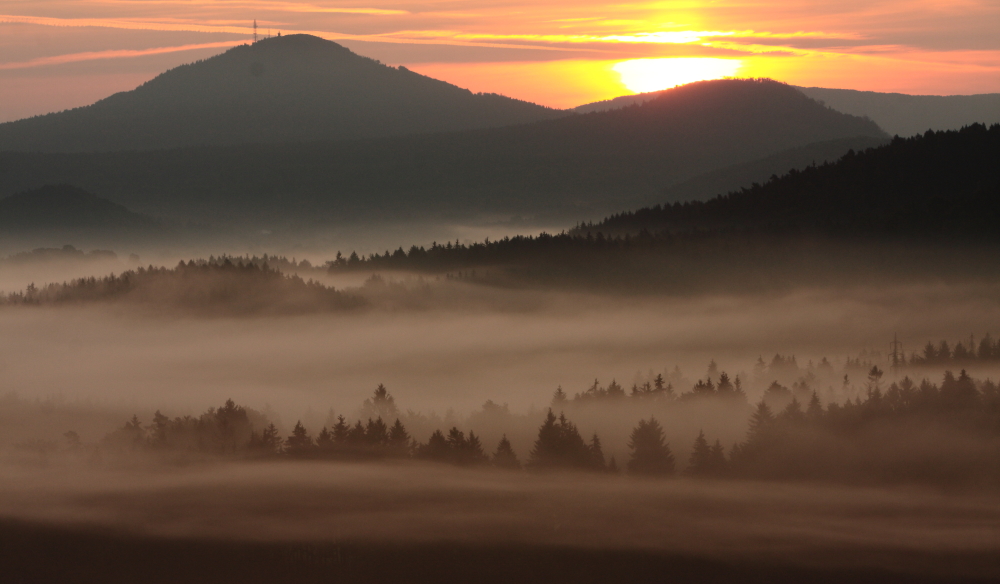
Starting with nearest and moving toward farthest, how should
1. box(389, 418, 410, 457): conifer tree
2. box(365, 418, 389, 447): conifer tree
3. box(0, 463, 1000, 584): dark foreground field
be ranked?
box(0, 463, 1000, 584): dark foreground field, box(389, 418, 410, 457): conifer tree, box(365, 418, 389, 447): conifer tree

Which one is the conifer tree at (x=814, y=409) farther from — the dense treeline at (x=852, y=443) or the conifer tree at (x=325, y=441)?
the conifer tree at (x=325, y=441)

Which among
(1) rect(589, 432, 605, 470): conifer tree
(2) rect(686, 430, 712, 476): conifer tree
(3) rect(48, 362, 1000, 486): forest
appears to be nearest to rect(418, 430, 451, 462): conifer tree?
(3) rect(48, 362, 1000, 486): forest

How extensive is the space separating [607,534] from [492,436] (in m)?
41.5

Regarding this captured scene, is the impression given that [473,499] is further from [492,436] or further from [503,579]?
[492,436]

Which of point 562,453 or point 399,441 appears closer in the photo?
point 562,453

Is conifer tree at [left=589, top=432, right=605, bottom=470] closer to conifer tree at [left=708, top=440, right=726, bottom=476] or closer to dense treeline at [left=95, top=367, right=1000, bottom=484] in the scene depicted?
dense treeline at [left=95, top=367, right=1000, bottom=484]

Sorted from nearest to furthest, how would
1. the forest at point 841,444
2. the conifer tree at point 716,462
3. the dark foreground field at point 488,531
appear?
the dark foreground field at point 488,531, the forest at point 841,444, the conifer tree at point 716,462

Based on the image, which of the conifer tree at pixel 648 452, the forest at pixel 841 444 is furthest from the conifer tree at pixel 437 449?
the conifer tree at pixel 648 452

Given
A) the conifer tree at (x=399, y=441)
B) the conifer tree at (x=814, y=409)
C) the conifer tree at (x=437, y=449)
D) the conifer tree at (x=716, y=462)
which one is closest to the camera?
the conifer tree at (x=814, y=409)

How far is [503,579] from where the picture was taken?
143 metres

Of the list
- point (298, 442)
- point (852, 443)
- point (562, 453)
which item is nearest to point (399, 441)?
point (298, 442)

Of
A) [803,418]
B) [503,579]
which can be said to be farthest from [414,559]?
[803,418]

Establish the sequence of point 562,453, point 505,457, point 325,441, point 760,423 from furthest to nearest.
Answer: point 325,441 < point 505,457 < point 562,453 < point 760,423

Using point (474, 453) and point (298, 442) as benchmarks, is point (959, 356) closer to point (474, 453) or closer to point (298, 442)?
point (474, 453)
